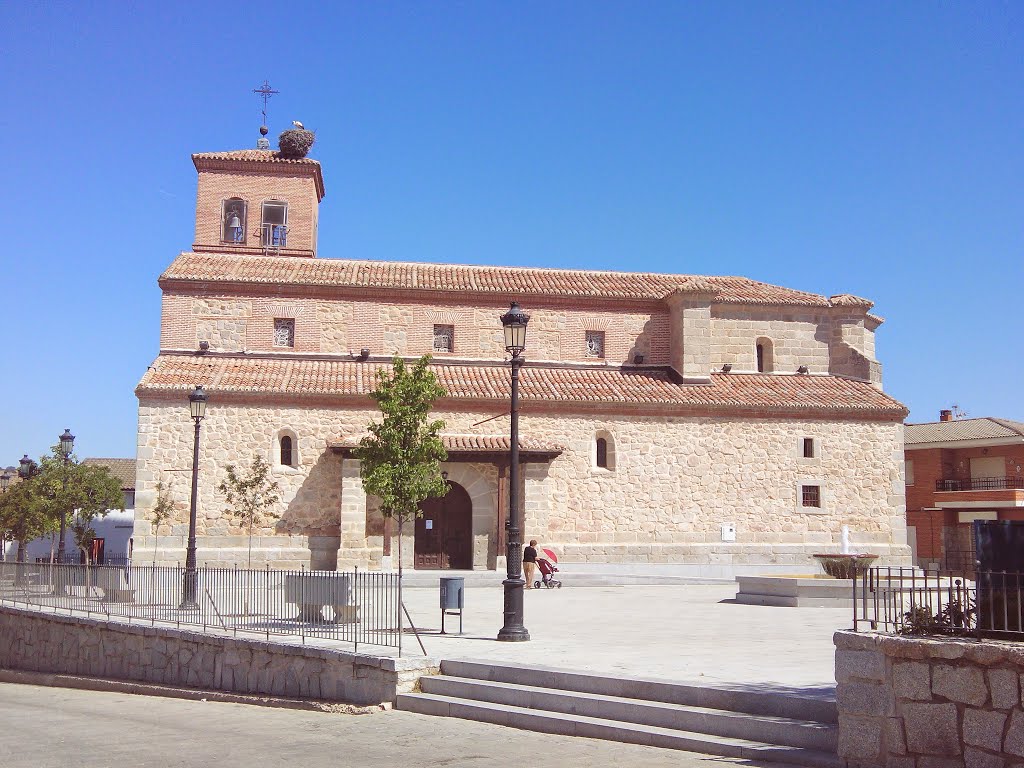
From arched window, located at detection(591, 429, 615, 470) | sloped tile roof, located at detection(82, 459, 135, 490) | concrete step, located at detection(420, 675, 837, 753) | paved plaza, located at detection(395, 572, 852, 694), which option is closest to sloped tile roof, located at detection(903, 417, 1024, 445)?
arched window, located at detection(591, 429, 615, 470)

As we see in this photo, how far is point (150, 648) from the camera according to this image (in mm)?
15508

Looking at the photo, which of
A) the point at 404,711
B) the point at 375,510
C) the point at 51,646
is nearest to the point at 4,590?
the point at 51,646

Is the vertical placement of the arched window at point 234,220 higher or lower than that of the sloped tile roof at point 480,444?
higher

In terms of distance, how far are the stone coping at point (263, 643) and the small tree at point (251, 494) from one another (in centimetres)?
704

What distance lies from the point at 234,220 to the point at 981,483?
1302 inches

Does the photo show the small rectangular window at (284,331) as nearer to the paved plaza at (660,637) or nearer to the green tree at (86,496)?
the green tree at (86,496)

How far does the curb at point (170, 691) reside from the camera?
37.8ft

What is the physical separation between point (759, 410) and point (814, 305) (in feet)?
17.6

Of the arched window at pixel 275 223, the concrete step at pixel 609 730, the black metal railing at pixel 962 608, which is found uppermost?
the arched window at pixel 275 223

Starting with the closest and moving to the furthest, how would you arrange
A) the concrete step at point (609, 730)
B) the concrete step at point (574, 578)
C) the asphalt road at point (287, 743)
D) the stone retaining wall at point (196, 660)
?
1. the concrete step at point (609, 730)
2. the asphalt road at point (287, 743)
3. the stone retaining wall at point (196, 660)
4. the concrete step at point (574, 578)

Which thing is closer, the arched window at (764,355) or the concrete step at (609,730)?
the concrete step at (609,730)

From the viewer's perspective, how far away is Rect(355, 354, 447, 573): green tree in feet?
57.8

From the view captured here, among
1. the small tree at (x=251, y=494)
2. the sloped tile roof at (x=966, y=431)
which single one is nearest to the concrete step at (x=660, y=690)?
the small tree at (x=251, y=494)

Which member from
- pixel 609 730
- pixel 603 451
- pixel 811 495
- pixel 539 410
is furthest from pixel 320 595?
pixel 811 495
